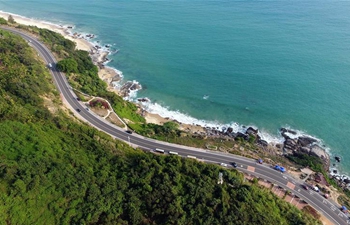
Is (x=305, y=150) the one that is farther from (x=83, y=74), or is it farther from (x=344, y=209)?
(x=83, y=74)

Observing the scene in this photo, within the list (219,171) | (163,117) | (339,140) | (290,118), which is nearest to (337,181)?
(339,140)

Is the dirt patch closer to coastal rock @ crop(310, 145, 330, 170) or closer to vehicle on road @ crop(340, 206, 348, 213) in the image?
coastal rock @ crop(310, 145, 330, 170)

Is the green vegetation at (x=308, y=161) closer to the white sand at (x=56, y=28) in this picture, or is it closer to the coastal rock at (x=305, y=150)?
the coastal rock at (x=305, y=150)

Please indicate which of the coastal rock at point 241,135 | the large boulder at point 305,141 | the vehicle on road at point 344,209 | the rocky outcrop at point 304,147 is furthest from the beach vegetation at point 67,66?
the vehicle on road at point 344,209

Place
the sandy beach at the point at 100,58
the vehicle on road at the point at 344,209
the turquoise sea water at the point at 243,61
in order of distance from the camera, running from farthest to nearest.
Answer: the turquoise sea water at the point at 243,61
the sandy beach at the point at 100,58
the vehicle on road at the point at 344,209

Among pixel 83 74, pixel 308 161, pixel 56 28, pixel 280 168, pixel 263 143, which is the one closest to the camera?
pixel 280 168

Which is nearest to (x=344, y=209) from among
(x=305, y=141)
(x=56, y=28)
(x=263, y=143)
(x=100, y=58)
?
(x=305, y=141)
